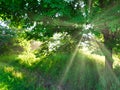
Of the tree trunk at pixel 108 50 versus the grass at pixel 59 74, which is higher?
the tree trunk at pixel 108 50

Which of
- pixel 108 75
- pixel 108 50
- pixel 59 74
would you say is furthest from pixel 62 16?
pixel 108 75

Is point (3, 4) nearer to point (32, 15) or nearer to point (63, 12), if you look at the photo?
point (32, 15)

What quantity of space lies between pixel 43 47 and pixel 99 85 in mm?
3129

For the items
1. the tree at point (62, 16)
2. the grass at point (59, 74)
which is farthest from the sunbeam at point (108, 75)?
the tree at point (62, 16)

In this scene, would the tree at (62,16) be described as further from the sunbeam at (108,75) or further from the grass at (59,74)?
the grass at (59,74)

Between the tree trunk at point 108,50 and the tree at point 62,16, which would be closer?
the tree at point 62,16

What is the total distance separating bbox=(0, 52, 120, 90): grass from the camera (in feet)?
35.3

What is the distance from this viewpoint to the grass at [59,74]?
10758 mm

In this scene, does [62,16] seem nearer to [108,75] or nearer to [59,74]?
[59,74]

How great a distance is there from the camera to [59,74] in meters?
12.9

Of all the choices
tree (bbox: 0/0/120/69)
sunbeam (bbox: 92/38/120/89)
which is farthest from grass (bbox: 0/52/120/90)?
tree (bbox: 0/0/120/69)

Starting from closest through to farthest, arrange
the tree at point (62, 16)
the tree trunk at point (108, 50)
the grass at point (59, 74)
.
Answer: the tree at point (62, 16) → the grass at point (59, 74) → the tree trunk at point (108, 50)

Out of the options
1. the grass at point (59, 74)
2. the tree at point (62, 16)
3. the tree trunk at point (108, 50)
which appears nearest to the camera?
the tree at point (62, 16)

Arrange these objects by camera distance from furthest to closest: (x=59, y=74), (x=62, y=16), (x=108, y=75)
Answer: (x=59, y=74) → (x=108, y=75) → (x=62, y=16)
